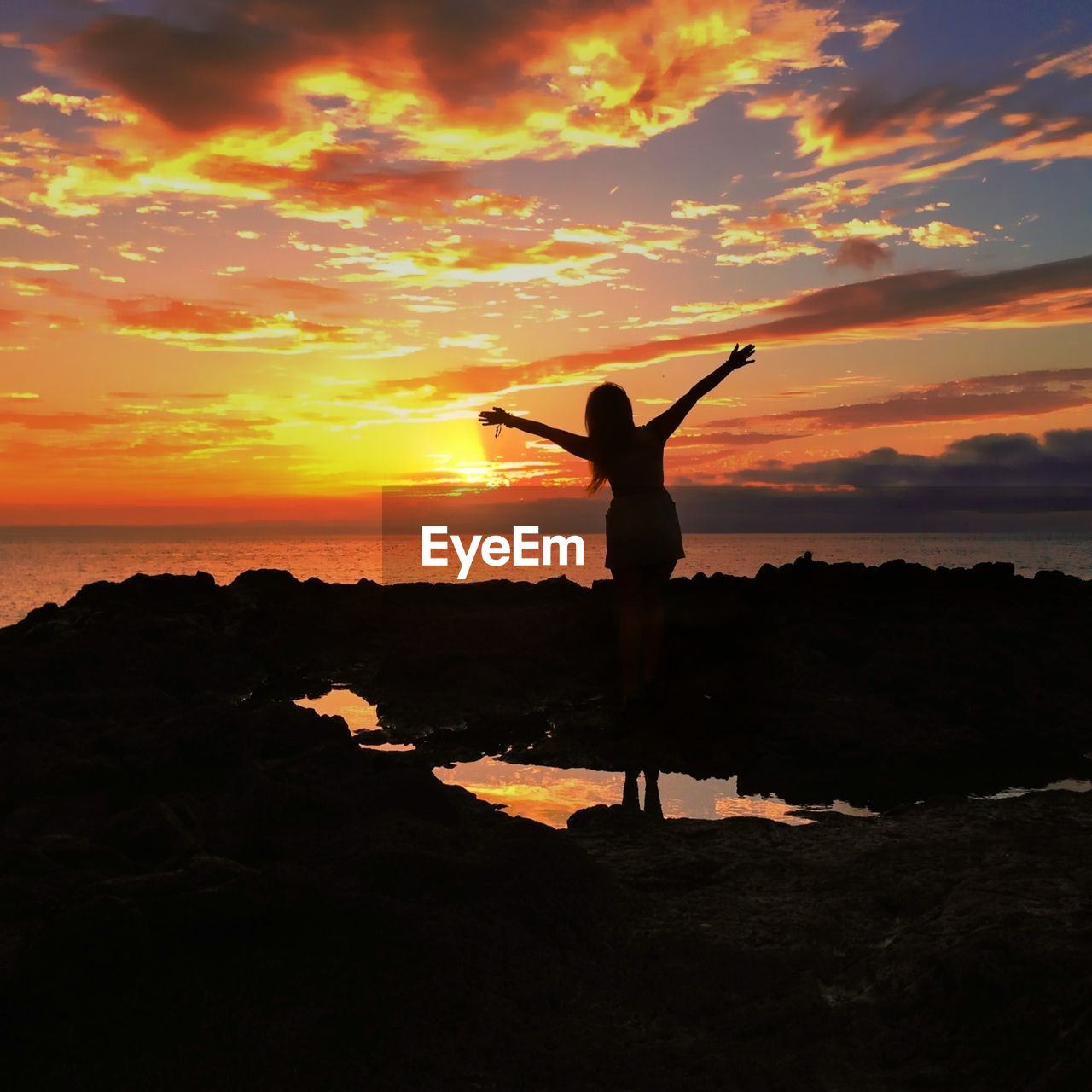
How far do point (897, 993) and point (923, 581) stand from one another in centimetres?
961

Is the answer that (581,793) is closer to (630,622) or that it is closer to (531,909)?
(630,622)

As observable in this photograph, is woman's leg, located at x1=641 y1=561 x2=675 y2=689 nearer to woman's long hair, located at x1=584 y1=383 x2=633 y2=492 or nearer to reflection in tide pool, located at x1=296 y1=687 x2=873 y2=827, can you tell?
woman's long hair, located at x1=584 y1=383 x2=633 y2=492

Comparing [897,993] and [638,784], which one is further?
[638,784]

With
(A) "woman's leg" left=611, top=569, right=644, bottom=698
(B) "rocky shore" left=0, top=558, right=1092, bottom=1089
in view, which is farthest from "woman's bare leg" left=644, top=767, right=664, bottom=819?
(A) "woman's leg" left=611, top=569, right=644, bottom=698

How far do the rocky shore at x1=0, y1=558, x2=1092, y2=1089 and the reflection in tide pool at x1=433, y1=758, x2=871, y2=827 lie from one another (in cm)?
23

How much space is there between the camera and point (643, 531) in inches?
287

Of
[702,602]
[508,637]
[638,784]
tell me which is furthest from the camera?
[702,602]

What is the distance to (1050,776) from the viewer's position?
6.08m

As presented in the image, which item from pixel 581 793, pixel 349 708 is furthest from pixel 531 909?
pixel 349 708

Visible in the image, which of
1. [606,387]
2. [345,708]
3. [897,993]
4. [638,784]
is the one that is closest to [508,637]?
[345,708]

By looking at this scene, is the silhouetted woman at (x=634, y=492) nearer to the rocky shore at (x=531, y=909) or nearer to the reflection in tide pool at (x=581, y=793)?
the rocky shore at (x=531, y=909)

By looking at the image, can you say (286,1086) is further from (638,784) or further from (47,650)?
(47,650)

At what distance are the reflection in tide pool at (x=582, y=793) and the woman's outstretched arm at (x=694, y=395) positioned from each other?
2.60 m

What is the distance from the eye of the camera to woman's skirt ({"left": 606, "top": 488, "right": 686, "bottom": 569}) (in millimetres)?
7258
